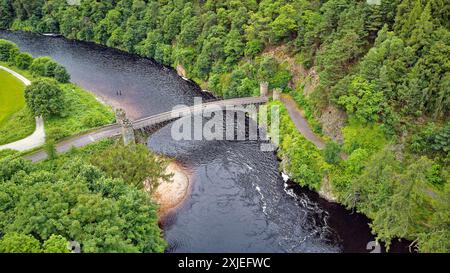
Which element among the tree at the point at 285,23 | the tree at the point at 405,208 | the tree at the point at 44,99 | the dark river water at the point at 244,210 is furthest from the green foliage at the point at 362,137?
the tree at the point at 44,99

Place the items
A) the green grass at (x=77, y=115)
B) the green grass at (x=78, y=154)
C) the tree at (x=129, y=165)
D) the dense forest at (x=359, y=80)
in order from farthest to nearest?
the green grass at (x=77, y=115) < the green grass at (x=78, y=154) < the tree at (x=129, y=165) < the dense forest at (x=359, y=80)

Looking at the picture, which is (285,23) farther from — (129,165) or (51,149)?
(51,149)

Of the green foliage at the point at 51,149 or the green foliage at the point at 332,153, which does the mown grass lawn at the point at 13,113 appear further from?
the green foliage at the point at 332,153

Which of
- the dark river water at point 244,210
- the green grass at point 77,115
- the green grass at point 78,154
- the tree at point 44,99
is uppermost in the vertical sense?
the tree at point 44,99

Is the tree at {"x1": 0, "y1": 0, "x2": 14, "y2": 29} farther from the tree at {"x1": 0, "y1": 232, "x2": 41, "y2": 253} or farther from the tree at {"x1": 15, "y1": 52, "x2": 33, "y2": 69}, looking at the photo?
the tree at {"x1": 0, "y1": 232, "x2": 41, "y2": 253}
